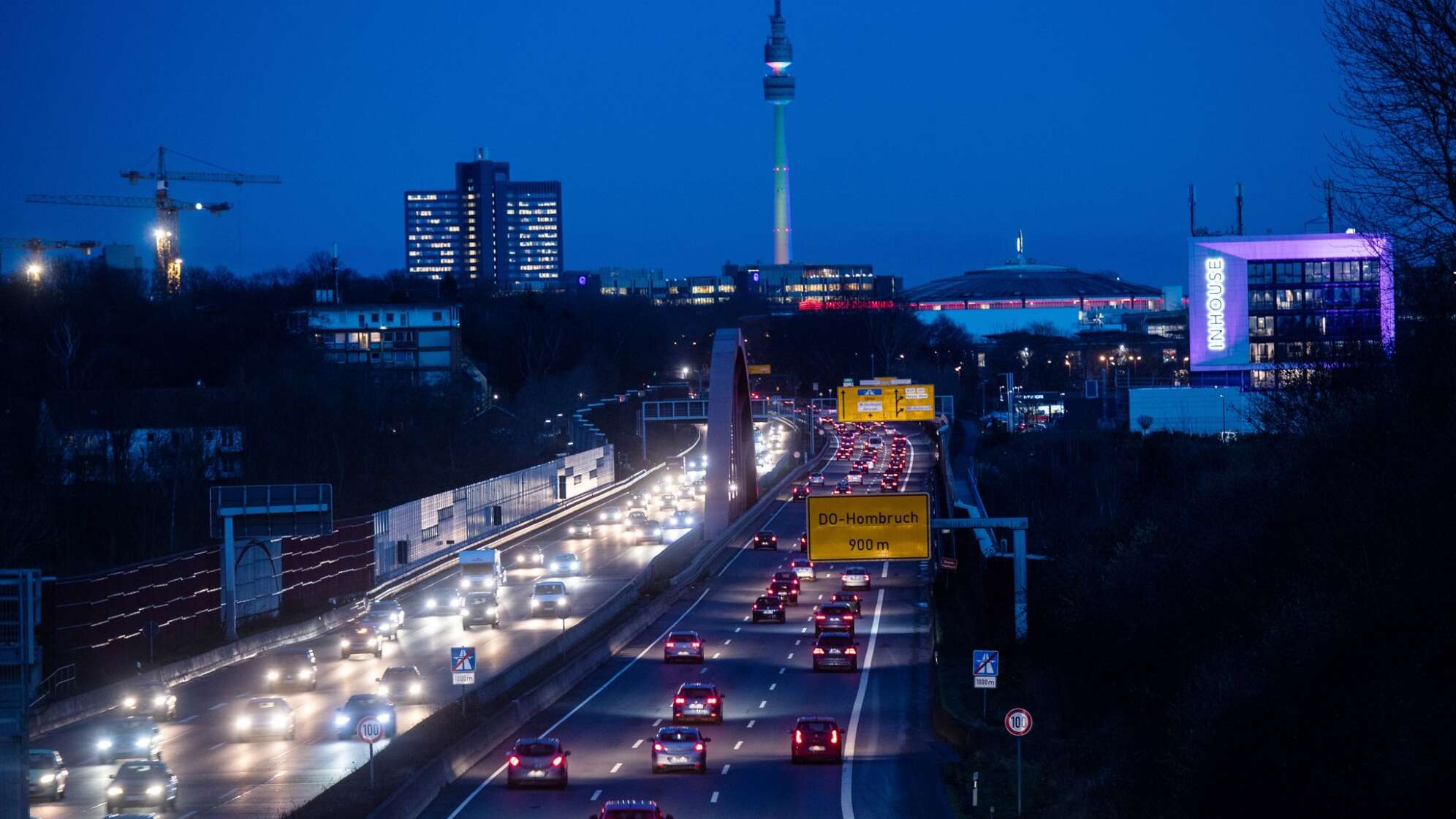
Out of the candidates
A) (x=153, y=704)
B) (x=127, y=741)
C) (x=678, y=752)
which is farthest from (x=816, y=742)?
(x=153, y=704)

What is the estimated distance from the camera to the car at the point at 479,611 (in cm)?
4822

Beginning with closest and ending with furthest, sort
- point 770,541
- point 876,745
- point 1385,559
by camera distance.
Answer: point 1385,559 → point 876,745 → point 770,541

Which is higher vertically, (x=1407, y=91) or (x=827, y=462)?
(x=1407, y=91)

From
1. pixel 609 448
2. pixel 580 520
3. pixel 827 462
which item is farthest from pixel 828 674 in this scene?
pixel 827 462

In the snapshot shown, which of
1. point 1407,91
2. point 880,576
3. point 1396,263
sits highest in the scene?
point 1407,91

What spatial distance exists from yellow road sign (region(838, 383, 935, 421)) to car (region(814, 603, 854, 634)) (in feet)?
42.8

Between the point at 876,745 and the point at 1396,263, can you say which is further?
the point at 876,745

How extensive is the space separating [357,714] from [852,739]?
9251 millimetres

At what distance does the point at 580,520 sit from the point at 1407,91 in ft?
203

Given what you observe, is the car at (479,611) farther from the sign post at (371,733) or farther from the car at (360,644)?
the sign post at (371,733)

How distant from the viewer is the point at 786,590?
5272cm

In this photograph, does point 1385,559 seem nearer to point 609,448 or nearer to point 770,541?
point 770,541

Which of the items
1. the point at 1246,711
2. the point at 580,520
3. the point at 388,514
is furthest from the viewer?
the point at 580,520

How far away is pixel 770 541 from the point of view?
6956 cm
